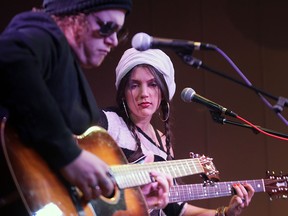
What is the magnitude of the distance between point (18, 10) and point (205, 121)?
1.48m

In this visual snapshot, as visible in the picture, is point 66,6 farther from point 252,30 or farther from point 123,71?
point 252,30

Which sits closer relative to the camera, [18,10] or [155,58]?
[155,58]

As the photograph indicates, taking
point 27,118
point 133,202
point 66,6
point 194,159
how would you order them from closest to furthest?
point 27,118
point 66,6
point 133,202
point 194,159

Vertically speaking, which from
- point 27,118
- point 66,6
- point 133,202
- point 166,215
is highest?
point 66,6

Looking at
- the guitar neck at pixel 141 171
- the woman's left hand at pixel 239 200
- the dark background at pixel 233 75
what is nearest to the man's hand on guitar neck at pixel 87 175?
the guitar neck at pixel 141 171

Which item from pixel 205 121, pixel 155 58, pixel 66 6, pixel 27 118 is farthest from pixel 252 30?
pixel 27 118

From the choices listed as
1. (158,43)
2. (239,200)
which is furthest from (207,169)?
(158,43)

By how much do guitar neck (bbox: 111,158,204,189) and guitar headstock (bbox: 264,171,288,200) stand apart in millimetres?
725

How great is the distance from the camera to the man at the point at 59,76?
1.18 m

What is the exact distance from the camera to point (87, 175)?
1.26 m

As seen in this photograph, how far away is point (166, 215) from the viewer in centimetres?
252

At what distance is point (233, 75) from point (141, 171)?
6.30ft

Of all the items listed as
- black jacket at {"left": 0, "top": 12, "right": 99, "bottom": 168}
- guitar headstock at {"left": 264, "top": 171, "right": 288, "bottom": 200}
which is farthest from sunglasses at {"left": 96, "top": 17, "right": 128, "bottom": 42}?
guitar headstock at {"left": 264, "top": 171, "right": 288, "bottom": 200}

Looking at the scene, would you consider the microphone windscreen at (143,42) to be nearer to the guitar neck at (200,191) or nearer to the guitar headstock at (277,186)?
the guitar neck at (200,191)
